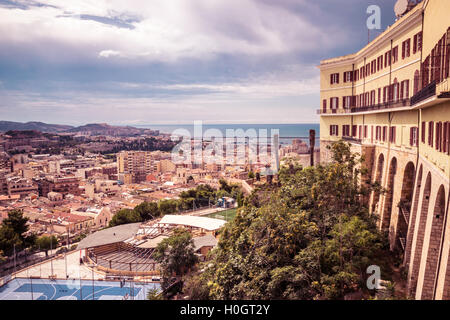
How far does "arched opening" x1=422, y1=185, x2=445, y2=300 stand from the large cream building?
0.01m

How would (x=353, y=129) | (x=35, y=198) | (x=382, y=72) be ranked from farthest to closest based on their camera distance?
(x=35, y=198)
(x=353, y=129)
(x=382, y=72)

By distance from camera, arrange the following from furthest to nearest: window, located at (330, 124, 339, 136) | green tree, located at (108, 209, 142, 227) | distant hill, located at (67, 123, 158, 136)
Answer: distant hill, located at (67, 123, 158, 136) → green tree, located at (108, 209, 142, 227) → window, located at (330, 124, 339, 136)

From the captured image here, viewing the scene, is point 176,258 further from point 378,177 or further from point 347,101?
point 347,101

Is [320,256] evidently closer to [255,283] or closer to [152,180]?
[255,283]

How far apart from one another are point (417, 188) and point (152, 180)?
45.9 metres

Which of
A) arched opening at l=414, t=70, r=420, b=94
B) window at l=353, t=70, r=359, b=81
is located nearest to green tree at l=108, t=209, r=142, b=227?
window at l=353, t=70, r=359, b=81

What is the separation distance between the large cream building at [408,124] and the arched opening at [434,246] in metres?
0.01

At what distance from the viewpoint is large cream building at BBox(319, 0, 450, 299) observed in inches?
189

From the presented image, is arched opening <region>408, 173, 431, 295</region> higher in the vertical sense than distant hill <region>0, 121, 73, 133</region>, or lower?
lower

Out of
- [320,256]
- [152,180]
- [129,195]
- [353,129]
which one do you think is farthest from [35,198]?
[320,256]

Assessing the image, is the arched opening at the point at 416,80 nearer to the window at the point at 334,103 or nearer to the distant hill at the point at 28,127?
the window at the point at 334,103

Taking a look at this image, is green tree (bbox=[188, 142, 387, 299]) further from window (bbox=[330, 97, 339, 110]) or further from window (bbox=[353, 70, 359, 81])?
window (bbox=[330, 97, 339, 110])

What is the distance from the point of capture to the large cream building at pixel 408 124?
15.7ft
